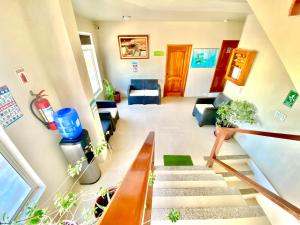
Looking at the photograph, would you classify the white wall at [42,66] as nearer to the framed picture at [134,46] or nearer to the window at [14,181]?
the window at [14,181]

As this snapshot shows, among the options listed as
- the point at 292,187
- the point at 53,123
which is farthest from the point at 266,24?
the point at 53,123

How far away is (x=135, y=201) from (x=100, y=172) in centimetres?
229

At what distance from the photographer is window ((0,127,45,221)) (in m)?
1.33

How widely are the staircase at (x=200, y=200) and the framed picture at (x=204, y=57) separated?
3754 mm

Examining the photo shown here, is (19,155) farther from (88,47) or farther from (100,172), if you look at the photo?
(88,47)

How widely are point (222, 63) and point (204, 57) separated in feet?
2.47

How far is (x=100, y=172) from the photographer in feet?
8.34

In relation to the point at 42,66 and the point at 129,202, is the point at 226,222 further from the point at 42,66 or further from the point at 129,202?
the point at 42,66

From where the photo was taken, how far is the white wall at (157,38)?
4.38 metres

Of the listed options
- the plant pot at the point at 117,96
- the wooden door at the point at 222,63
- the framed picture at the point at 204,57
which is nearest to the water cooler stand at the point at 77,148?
the plant pot at the point at 117,96

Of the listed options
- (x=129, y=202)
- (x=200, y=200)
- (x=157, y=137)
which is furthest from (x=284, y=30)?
(x=157, y=137)

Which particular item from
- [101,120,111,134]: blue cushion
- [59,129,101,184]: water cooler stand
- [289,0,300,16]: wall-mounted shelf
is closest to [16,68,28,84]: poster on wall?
[59,129,101,184]: water cooler stand

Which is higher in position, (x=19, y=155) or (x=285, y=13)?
(x=285, y=13)

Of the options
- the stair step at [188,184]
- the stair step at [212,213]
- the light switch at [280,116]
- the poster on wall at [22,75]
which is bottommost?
the stair step at [188,184]
